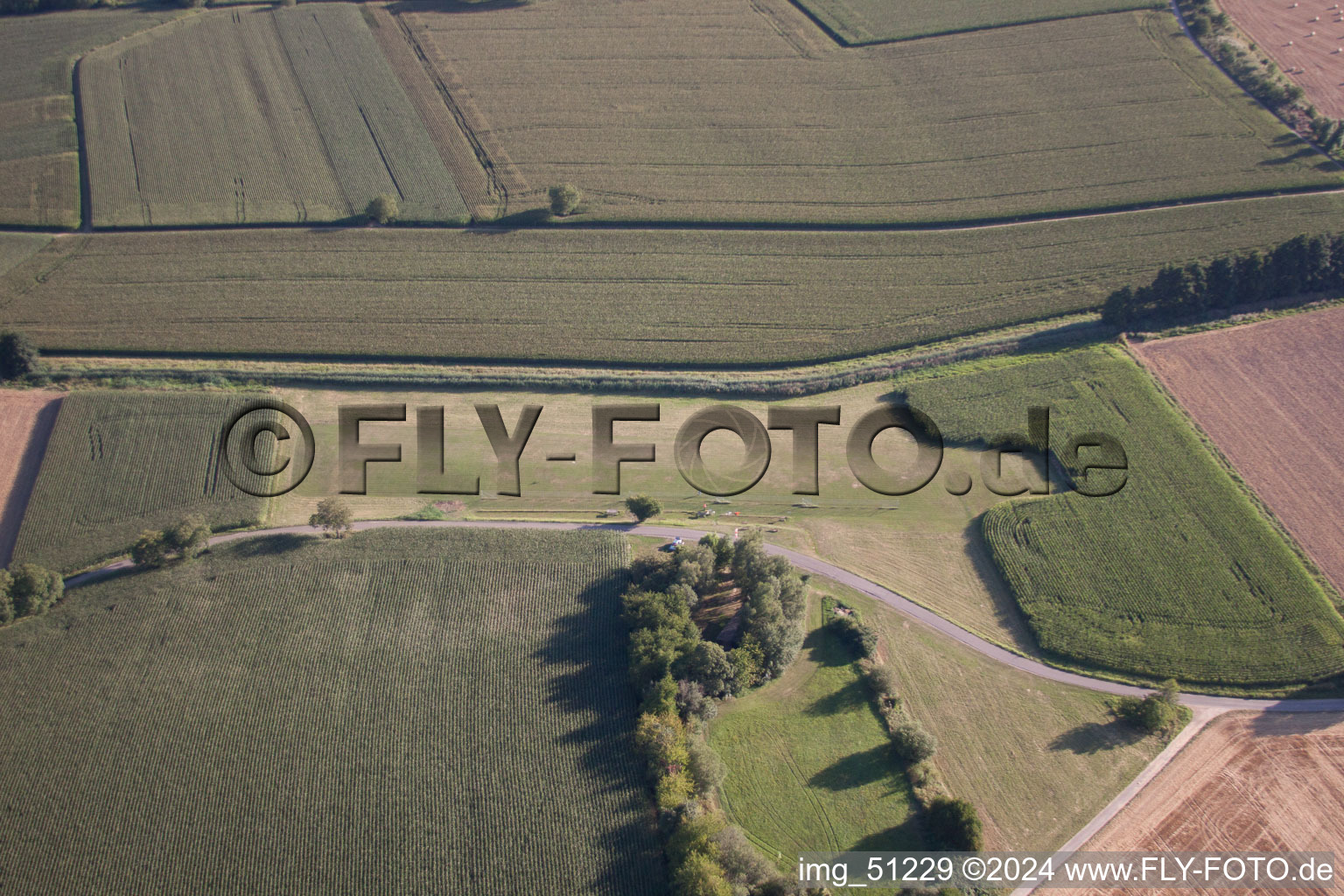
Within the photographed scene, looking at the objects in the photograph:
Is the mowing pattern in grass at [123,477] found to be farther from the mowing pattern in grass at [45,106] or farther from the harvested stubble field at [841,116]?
the harvested stubble field at [841,116]

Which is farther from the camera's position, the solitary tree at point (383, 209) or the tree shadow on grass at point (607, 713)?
the solitary tree at point (383, 209)

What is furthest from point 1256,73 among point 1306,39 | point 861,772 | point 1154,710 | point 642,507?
point 861,772

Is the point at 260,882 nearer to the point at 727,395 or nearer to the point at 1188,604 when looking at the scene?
the point at 727,395

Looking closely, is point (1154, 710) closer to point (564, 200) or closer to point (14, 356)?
point (564, 200)

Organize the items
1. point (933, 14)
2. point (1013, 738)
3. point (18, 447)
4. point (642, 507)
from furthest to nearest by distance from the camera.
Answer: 1. point (933, 14)
2. point (18, 447)
3. point (642, 507)
4. point (1013, 738)

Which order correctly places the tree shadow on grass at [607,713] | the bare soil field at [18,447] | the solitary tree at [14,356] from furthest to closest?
the solitary tree at [14,356] < the bare soil field at [18,447] < the tree shadow on grass at [607,713]

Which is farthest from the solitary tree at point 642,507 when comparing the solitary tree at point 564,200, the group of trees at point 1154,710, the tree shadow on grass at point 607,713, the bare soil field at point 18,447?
the bare soil field at point 18,447
